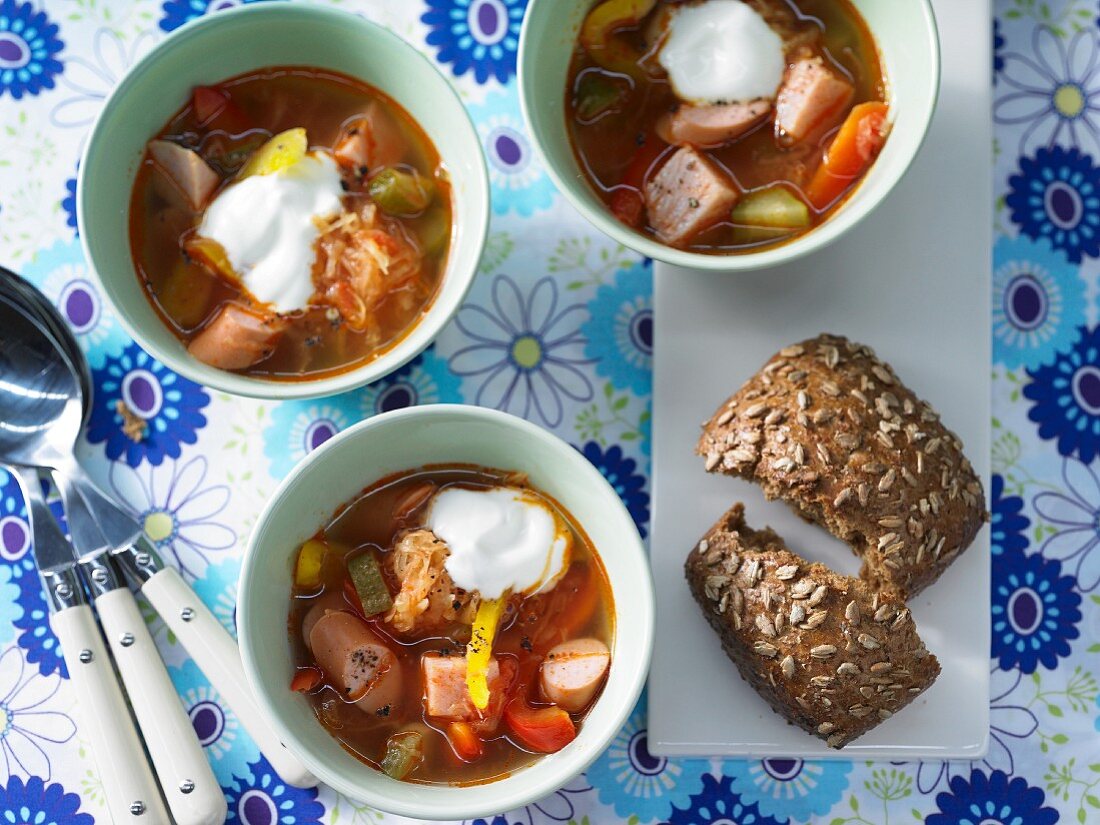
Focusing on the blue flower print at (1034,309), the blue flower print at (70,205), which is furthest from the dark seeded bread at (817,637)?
the blue flower print at (70,205)

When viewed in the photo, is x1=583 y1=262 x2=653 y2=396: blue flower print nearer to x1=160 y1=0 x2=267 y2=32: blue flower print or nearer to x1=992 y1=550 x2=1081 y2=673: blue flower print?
x1=992 y1=550 x2=1081 y2=673: blue flower print

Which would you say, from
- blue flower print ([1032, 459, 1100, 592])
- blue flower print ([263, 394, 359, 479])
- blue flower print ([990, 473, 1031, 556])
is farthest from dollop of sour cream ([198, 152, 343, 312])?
blue flower print ([1032, 459, 1100, 592])

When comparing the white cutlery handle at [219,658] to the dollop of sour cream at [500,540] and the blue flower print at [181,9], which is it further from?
the blue flower print at [181,9]

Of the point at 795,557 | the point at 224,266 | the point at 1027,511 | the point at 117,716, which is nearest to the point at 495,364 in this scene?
the point at 224,266

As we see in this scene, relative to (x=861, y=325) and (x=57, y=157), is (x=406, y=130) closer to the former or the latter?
(x=57, y=157)

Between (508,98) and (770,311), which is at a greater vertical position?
(508,98)

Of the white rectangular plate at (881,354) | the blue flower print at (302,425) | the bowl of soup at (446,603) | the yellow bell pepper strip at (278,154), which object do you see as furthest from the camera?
the blue flower print at (302,425)
